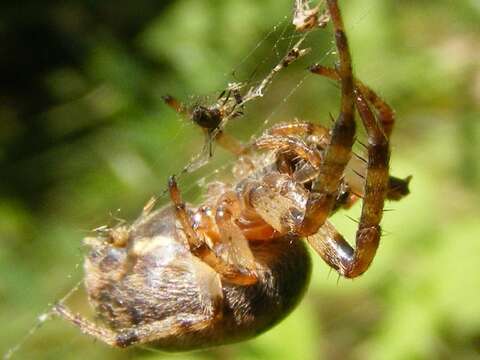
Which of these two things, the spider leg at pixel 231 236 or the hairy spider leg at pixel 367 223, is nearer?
the hairy spider leg at pixel 367 223

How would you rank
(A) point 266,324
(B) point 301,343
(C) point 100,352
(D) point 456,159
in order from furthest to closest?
(D) point 456,159, (C) point 100,352, (B) point 301,343, (A) point 266,324

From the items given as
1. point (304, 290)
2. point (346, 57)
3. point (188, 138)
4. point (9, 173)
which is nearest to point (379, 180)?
point (346, 57)

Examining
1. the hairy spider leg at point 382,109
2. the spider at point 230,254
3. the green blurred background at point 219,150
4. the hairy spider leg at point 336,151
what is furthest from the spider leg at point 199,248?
the green blurred background at point 219,150

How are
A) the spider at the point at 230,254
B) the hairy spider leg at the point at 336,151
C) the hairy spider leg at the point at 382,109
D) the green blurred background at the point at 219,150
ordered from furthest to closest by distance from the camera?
the green blurred background at the point at 219,150 < the spider at the point at 230,254 < the hairy spider leg at the point at 382,109 < the hairy spider leg at the point at 336,151

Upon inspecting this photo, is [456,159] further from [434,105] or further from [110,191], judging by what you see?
[110,191]

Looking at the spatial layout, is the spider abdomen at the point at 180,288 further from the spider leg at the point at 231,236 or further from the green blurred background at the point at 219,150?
the green blurred background at the point at 219,150
